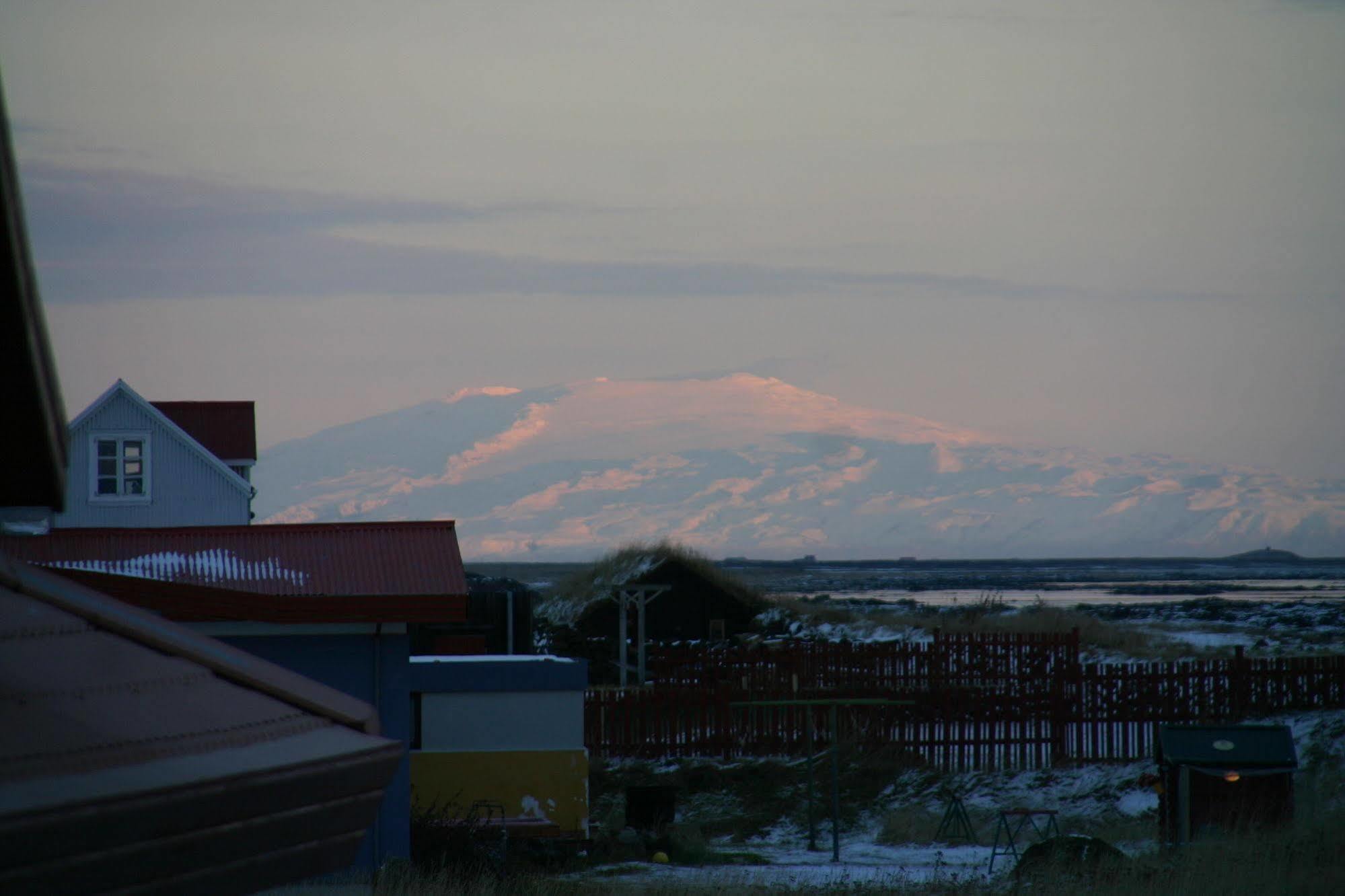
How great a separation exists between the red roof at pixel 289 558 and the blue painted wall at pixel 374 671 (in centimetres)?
36

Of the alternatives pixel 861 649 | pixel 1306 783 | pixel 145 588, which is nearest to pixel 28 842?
pixel 145 588

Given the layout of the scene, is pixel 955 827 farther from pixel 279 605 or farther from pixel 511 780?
pixel 279 605

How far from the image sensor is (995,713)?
75.9 ft

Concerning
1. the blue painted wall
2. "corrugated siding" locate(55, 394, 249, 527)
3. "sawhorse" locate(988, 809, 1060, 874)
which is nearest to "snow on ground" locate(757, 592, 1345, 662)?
"sawhorse" locate(988, 809, 1060, 874)

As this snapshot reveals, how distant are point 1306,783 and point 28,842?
20509mm

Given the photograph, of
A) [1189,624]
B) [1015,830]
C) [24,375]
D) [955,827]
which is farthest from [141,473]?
[1189,624]

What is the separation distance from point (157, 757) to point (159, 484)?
112ft

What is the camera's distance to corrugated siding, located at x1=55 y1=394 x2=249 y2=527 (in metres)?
33.2

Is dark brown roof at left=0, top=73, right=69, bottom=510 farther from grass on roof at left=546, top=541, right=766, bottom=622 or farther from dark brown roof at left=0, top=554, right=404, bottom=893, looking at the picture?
grass on roof at left=546, top=541, right=766, bottom=622

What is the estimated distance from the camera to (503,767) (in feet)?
53.4

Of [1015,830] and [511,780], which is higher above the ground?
[511,780]

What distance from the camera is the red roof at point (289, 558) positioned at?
561 inches

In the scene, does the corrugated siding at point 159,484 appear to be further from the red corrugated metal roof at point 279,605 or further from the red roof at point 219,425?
the red corrugated metal roof at point 279,605

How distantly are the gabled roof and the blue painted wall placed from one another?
2126cm
